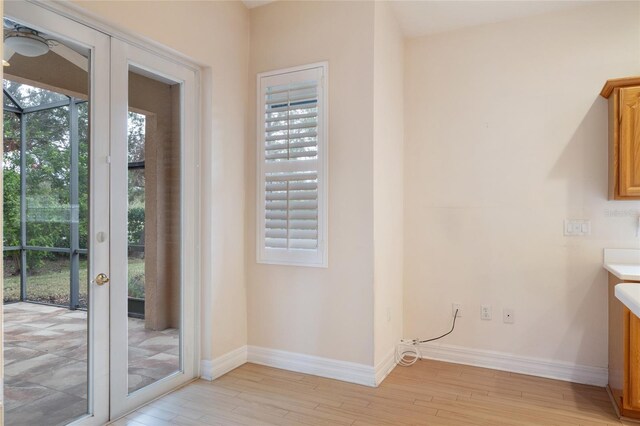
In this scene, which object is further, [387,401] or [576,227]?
[576,227]

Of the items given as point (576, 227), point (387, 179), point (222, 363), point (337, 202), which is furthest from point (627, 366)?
point (222, 363)

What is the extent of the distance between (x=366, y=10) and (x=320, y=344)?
8.13ft

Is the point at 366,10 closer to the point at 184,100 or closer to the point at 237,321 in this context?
the point at 184,100

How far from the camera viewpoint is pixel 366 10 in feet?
10.2

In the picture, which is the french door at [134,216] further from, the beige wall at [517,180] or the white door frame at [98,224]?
the beige wall at [517,180]

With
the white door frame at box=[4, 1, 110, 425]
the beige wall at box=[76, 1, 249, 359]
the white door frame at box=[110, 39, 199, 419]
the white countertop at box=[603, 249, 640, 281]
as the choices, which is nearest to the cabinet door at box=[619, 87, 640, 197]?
the white countertop at box=[603, 249, 640, 281]

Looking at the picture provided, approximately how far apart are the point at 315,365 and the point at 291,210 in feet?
3.91

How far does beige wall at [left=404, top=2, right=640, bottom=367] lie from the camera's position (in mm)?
3150

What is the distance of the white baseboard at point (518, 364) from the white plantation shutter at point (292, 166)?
132cm

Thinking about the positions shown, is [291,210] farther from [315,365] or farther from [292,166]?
[315,365]

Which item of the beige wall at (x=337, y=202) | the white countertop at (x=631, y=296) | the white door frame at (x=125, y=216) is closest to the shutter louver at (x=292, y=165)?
the beige wall at (x=337, y=202)

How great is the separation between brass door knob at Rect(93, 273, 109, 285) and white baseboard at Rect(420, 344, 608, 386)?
2521 millimetres

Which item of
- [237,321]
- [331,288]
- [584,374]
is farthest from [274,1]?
[584,374]

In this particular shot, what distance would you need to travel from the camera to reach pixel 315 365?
3270mm
